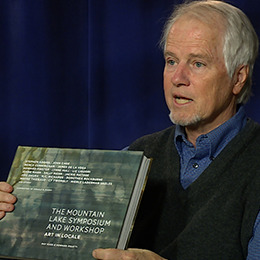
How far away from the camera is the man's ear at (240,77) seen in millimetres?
1548

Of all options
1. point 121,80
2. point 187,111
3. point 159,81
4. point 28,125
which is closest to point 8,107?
point 28,125

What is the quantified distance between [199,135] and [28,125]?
141 cm

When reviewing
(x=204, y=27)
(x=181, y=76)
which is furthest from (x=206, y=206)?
(x=204, y=27)

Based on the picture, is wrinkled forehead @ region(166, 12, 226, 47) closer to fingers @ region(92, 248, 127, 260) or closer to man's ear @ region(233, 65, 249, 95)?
man's ear @ region(233, 65, 249, 95)

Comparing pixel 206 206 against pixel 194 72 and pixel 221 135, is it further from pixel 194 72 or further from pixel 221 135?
pixel 194 72

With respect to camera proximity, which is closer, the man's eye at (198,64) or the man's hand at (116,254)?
the man's hand at (116,254)

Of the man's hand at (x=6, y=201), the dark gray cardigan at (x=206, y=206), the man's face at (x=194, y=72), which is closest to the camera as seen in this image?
the man's hand at (x=6, y=201)

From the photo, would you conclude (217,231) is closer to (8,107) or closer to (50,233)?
(50,233)

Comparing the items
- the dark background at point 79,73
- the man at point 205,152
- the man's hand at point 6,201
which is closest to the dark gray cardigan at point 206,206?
the man at point 205,152

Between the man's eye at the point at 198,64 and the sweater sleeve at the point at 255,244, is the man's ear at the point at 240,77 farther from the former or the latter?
the sweater sleeve at the point at 255,244

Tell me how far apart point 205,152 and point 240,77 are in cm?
26

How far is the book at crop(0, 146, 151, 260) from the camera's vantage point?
3.82 ft

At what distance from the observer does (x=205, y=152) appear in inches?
59.7

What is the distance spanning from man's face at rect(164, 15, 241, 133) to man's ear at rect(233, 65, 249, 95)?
0.05 meters
